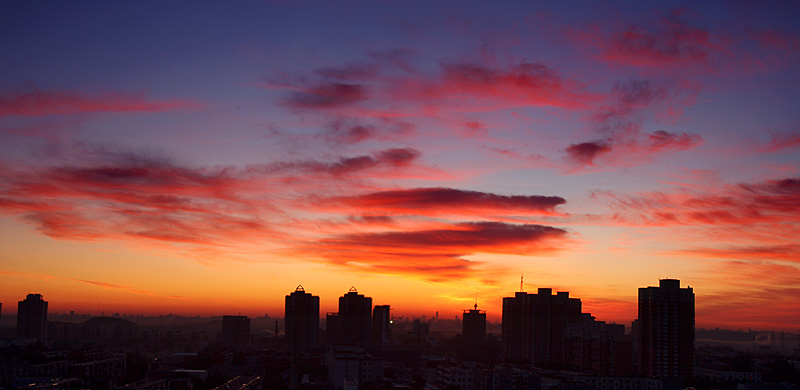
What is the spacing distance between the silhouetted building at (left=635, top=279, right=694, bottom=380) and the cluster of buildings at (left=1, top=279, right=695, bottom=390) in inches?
2.2

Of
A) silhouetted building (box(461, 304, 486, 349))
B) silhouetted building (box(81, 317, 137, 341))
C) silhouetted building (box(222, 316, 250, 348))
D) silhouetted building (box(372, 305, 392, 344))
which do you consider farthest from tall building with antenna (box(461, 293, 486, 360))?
silhouetted building (box(81, 317, 137, 341))

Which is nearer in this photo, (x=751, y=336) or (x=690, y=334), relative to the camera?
(x=690, y=334)

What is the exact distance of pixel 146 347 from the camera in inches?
3494

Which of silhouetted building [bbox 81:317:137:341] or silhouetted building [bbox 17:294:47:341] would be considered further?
silhouetted building [bbox 81:317:137:341]

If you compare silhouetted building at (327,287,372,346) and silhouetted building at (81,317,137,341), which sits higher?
silhouetted building at (327,287,372,346)

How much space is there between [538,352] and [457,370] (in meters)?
22.0

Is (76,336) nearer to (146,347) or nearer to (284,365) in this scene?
(146,347)

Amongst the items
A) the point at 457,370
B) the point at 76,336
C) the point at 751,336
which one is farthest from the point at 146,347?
the point at 751,336

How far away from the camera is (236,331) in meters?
97.2

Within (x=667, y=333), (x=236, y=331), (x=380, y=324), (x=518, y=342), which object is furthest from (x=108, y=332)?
(x=667, y=333)

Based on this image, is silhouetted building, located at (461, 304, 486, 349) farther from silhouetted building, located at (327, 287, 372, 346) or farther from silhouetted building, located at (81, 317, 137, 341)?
silhouetted building, located at (81, 317, 137, 341)

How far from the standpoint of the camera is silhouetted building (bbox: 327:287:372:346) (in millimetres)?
73625

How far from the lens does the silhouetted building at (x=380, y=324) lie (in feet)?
257

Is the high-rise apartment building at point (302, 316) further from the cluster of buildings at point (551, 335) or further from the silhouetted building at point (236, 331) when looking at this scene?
the silhouetted building at point (236, 331)
